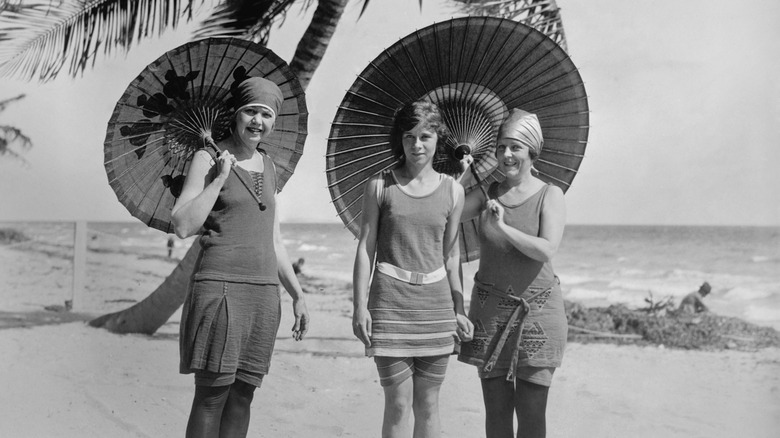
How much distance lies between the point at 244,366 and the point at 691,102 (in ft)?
18.4

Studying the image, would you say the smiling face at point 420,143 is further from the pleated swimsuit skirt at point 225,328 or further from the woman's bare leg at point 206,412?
the woman's bare leg at point 206,412

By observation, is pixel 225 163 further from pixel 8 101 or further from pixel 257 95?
pixel 8 101

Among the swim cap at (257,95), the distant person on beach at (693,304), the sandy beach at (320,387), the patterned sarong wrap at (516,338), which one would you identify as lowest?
the sandy beach at (320,387)

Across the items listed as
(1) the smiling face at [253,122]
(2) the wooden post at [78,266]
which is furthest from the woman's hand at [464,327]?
(2) the wooden post at [78,266]

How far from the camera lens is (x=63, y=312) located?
7.72m

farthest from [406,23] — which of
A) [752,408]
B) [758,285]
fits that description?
[758,285]

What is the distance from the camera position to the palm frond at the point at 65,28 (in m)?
5.93

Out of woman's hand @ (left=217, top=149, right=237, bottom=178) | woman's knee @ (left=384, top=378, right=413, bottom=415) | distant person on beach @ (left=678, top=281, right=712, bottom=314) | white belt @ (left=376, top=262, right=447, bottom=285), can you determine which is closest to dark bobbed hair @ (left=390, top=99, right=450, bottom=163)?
white belt @ (left=376, top=262, right=447, bottom=285)

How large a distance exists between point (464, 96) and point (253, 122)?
3.12 ft

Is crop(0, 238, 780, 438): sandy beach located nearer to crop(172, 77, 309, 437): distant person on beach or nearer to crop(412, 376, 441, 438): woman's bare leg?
crop(412, 376, 441, 438): woman's bare leg

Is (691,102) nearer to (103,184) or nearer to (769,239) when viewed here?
(769,239)

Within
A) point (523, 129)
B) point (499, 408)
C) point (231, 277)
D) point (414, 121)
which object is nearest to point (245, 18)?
point (414, 121)

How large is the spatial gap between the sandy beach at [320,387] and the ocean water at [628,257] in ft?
3.40

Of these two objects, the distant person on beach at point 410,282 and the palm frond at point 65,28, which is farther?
the palm frond at point 65,28
